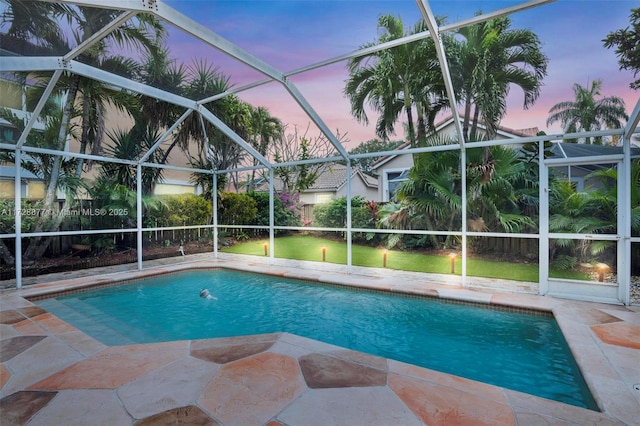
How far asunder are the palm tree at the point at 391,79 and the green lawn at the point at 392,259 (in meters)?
3.26

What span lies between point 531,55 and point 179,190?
9.41 meters

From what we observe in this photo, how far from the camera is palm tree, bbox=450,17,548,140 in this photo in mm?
6352

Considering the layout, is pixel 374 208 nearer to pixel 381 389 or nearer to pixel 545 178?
pixel 545 178

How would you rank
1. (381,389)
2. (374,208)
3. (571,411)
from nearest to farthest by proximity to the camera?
(571,411) < (381,389) < (374,208)

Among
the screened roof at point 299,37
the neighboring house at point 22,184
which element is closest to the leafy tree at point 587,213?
the screened roof at point 299,37

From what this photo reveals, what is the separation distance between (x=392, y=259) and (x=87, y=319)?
257 inches

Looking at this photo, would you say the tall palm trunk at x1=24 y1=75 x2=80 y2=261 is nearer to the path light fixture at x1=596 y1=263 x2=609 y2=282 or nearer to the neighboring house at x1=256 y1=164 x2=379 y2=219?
the neighboring house at x1=256 y1=164 x2=379 y2=219

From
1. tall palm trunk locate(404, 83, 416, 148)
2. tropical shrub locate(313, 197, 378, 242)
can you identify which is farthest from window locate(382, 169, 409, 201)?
tall palm trunk locate(404, 83, 416, 148)

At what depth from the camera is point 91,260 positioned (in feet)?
25.6

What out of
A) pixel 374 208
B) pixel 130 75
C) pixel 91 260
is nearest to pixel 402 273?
pixel 374 208

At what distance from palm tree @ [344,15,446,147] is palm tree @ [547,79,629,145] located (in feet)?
67.2

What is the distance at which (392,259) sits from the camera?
8.59 metres

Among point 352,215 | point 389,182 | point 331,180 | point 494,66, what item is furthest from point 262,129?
point 494,66

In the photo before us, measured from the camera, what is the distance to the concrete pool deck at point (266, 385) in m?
2.13
